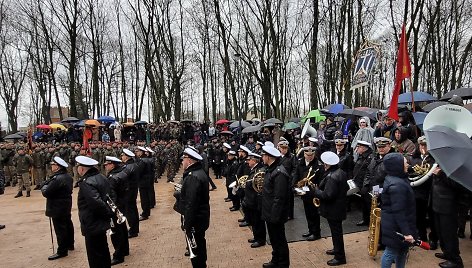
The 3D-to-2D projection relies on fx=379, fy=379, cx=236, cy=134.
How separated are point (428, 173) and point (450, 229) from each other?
3.10ft

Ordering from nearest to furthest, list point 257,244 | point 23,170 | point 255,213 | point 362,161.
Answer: point 257,244
point 255,213
point 362,161
point 23,170

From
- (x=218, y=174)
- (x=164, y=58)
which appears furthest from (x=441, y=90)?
(x=164, y=58)

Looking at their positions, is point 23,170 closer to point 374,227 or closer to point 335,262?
point 335,262

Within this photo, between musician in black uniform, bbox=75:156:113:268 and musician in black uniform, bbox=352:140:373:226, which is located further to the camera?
musician in black uniform, bbox=352:140:373:226

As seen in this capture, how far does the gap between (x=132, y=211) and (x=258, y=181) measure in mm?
3397

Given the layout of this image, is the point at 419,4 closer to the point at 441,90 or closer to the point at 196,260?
the point at 441,90

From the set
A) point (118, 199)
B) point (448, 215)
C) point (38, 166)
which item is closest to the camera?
point (448, 215)

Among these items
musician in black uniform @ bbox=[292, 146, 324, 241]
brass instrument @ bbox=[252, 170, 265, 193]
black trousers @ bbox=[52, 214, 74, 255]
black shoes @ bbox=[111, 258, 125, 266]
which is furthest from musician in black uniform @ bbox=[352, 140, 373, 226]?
black trousers @ bbox=[52, 214, 74, 255]

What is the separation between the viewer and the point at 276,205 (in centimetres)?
616

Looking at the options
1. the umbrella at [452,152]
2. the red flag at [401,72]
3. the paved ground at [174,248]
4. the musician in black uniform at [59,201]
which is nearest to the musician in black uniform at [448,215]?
the paved ground at [174,248]

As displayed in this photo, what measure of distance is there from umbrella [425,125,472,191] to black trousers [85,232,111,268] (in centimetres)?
504

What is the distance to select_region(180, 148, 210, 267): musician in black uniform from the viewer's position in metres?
5.75

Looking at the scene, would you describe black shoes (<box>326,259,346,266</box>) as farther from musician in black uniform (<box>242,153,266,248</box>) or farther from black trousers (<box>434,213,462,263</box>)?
musician in black uniform (<box>242,153,266,248</box>)

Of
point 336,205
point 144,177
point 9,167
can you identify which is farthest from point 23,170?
point 336,205
